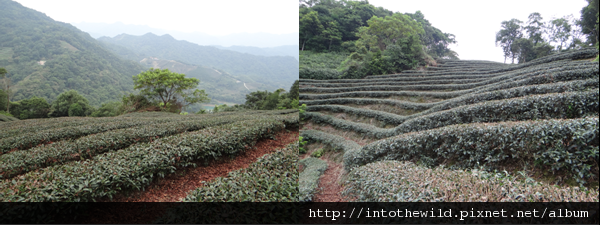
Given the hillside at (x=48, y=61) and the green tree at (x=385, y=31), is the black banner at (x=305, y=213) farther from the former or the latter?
the hillside at (x=48, y=61)

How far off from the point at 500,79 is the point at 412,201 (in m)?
6.15

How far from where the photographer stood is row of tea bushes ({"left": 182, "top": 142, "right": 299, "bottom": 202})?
2.41m

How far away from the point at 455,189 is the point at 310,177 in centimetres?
207

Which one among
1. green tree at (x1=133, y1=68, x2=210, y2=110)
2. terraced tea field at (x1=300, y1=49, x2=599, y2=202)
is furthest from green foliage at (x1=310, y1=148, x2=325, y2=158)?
green tree at (x1=133, y1=68, x2=210, y2=110)

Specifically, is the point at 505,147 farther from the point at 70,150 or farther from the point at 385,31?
the point at 385,31

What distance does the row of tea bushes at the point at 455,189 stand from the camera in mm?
1718

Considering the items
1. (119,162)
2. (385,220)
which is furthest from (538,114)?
(119,162)

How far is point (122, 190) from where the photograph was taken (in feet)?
10.00

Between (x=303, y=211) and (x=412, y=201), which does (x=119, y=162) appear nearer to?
(x=303, y=211)

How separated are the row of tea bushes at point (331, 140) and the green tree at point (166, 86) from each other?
693 inches

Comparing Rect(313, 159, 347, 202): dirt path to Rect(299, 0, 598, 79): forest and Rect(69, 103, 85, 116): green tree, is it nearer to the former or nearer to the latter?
Rect(299, 0, 598, 79): forest

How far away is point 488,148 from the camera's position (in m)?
2.89

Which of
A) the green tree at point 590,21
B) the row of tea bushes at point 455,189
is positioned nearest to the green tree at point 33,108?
the row of tea bushes at point 455,189

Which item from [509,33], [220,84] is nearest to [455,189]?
[509,33]
